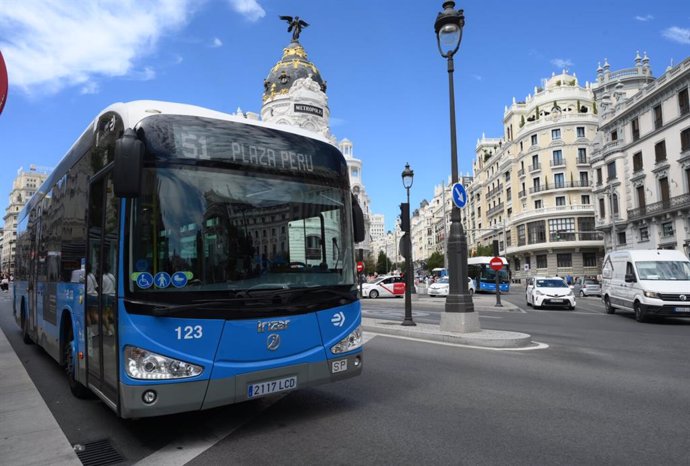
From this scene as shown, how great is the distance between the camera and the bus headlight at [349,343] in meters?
5.18

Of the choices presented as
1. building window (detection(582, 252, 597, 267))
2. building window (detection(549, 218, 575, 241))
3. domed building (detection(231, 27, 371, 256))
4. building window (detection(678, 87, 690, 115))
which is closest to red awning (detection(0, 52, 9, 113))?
building window (detection(678, 87, 690, 115))

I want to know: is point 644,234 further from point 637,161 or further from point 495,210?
point 495,210

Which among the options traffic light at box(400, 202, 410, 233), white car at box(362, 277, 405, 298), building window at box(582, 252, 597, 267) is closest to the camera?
traffic light at box(400, 202, 410, 233)

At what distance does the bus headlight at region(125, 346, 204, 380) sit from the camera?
4078 millimetres

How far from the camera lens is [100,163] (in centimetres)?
511

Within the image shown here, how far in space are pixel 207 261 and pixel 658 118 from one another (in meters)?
47.7

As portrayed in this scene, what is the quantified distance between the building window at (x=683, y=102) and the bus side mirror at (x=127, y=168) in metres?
44.9

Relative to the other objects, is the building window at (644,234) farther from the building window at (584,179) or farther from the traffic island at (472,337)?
the traffic island at (472,337)

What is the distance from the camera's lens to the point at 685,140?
3909 cm

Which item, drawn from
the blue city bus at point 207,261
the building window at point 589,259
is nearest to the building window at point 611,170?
the building window at point 589,259

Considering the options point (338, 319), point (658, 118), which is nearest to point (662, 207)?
point (658, 118)

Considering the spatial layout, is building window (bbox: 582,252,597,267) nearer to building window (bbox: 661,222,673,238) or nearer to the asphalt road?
building window (bbox: 661,222,673,238)

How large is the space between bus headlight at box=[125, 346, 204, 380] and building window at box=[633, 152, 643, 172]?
49.8m

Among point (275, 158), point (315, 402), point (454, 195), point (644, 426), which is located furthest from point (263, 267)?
point (454, 195)
